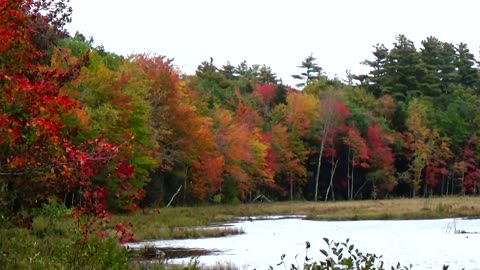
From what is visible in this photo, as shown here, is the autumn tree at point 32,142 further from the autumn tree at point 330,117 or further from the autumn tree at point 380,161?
the autumn tree at point 380,161

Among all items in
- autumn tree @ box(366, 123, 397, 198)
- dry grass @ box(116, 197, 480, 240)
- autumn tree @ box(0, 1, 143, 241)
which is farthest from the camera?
autumn tree @ box(366, 123, 397, 198)

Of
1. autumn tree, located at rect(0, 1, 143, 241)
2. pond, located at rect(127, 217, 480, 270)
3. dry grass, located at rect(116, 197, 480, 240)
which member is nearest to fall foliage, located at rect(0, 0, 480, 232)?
autumn tree, located at rect(0, 1, 143, 241)

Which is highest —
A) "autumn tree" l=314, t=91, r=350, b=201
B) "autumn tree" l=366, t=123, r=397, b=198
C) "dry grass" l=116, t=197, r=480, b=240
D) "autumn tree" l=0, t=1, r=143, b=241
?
"autumn tree" l=314, t=91, r=350, b=201

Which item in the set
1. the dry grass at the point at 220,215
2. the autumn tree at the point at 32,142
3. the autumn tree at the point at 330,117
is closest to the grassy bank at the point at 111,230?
the dry grass at the point at 220,215

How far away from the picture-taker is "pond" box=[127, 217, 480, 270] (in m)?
22.3

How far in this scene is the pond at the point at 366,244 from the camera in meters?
22.3

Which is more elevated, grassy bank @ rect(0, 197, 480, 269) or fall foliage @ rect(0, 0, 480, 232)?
fall foliage @ rect(0, 0, 480, 232)

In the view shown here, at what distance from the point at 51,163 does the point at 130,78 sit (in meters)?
40.4

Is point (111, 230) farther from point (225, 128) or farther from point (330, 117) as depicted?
point (330, 117)

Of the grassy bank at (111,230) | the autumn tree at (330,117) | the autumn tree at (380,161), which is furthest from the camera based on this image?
the autumn tree at (380,161)

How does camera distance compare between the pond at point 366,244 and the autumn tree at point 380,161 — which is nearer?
the pond at point 366,244

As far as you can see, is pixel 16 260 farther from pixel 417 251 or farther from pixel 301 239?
pixel 301 239

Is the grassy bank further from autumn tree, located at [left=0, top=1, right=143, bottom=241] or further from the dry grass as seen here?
autumn tree, located at [left=0, top=1, right=143, bottom=241]

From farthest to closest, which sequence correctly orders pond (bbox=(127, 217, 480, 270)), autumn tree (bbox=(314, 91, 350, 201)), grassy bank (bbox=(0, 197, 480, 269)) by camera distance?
autumn tree (bbox=(314, 91, 350, 201))
pond (bbox=(127, 217, 480, 270))
grassy bank (bbox=(0, 197, 480, 269))
